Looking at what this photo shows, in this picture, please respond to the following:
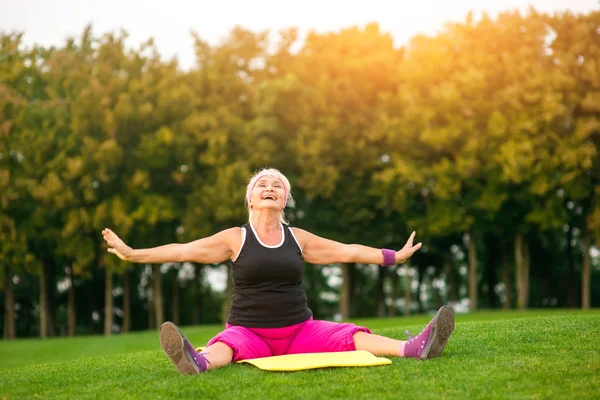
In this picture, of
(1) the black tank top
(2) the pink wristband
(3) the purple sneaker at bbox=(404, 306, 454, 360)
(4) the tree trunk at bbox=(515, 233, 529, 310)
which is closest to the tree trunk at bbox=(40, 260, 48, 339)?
(4) the tree trunk at bbox=(515, 233, 529, 310)

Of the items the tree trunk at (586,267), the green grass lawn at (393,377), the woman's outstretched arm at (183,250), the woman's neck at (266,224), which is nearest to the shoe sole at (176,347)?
the green grass lawn at (393,377)

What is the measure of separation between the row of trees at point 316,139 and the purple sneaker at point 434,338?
729 inches

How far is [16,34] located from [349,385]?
90.9ft

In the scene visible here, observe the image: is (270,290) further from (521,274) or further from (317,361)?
(521,274)

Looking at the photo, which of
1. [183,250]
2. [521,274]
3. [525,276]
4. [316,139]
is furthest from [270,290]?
[525,276]

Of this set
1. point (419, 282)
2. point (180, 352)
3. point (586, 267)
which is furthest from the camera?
point (419, 282)

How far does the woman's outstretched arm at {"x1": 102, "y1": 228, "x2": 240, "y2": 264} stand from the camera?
21.3 feet

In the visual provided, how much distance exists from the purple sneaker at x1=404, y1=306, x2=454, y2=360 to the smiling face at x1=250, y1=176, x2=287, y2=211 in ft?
5.96

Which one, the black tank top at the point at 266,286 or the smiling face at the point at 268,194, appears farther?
the smiling face at the point at 268,194

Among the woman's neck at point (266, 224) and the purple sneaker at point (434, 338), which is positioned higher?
the woman's neck at point (266, 224)

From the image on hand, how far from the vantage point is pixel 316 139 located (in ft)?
90.2

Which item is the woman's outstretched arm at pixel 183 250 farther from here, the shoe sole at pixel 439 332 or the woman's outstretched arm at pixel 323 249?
the shoe sole at pixel 439 332

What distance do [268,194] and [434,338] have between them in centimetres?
207

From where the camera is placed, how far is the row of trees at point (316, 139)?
2525 centimetres
